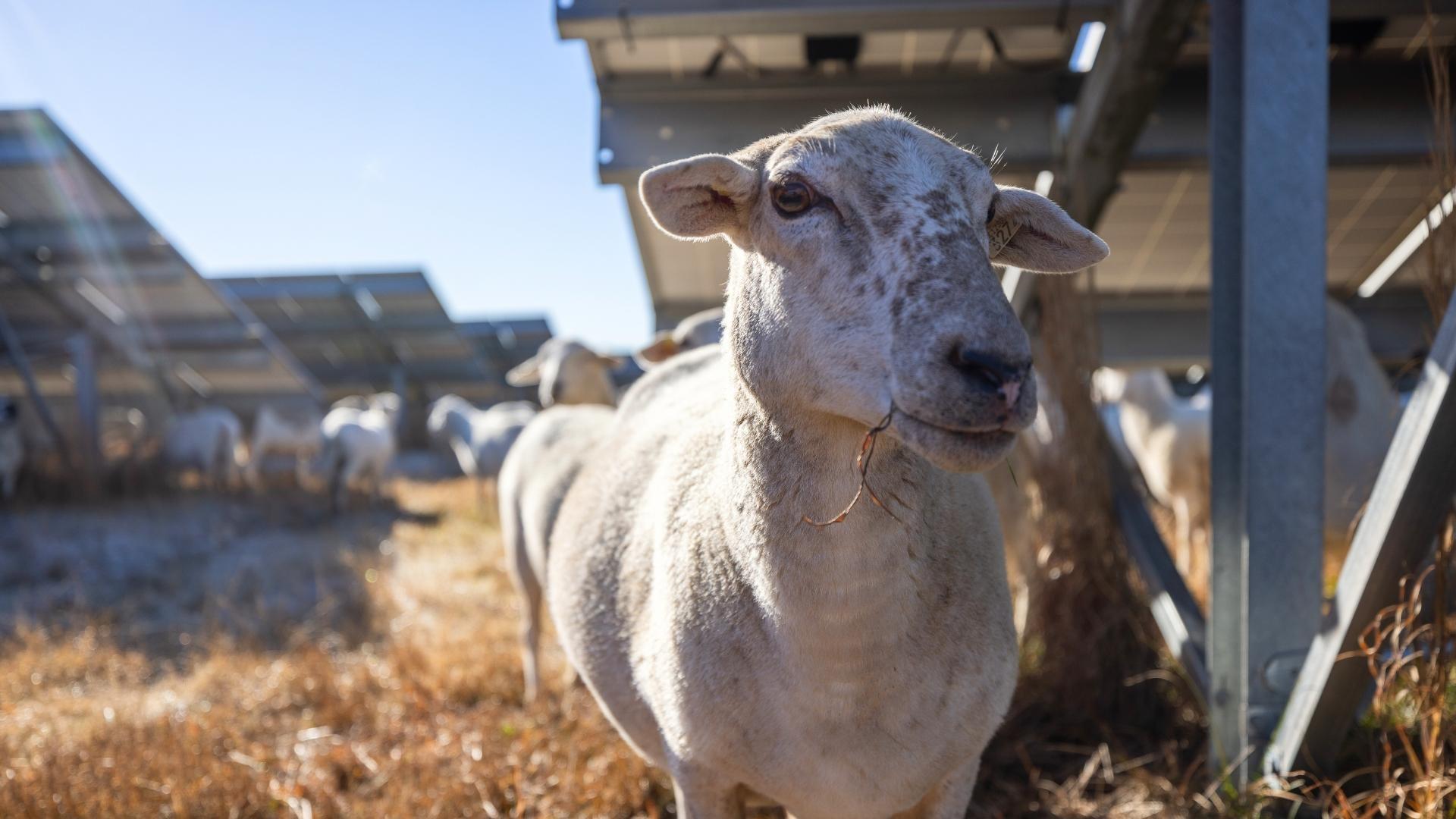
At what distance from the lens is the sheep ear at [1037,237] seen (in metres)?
2.13

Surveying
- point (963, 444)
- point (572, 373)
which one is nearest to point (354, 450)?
point (572, 373)

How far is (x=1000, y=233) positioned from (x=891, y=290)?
64cm

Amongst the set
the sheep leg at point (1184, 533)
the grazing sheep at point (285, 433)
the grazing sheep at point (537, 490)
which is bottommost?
the grazing sheep at point (285, 433)

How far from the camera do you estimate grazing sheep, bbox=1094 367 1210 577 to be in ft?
24.2

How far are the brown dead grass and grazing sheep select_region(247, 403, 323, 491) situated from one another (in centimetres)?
1099

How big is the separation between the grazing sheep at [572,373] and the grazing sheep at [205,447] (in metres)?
6.72

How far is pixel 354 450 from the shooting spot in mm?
12594

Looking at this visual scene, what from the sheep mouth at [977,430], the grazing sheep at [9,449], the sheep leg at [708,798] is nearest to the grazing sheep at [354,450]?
the grazing sheep at [9,449]

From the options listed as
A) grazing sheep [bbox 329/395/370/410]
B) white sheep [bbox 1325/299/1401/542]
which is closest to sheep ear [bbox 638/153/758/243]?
white sheep [bbox 1325/299/1401/542]

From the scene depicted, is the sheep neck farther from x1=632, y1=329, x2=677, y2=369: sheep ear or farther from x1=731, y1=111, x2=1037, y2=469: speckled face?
x1=632, y1=329, x2=677, y2=369: sheep ear

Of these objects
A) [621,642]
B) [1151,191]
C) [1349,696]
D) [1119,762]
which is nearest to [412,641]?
[621,642]

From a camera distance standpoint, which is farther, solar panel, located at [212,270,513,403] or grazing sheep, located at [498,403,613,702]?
solar panel, located at [212,270,513,403]

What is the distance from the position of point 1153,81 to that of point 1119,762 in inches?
104

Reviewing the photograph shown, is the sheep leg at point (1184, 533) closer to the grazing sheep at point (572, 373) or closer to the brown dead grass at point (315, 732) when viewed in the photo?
the grazing sheep at point (572, 373)
